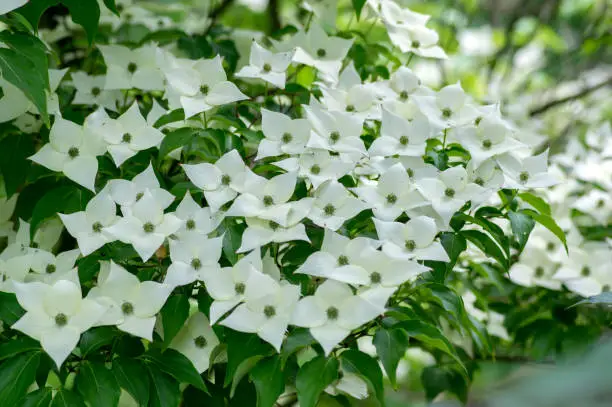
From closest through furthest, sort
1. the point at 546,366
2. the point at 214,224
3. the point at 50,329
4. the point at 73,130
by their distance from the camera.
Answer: the point at 50,329 < the point at 214,224 < the point at 73,130 < the point at 546,366

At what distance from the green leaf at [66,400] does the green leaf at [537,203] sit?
669 mm

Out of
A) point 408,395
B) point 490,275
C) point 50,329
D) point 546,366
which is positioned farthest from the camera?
point 408,395

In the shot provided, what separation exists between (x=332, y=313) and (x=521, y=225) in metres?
0.34

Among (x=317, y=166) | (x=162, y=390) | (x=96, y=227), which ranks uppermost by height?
(x=317, y=166)

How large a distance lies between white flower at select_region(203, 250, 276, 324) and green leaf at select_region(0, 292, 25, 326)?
0.23m

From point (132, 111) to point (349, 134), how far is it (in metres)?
0.31

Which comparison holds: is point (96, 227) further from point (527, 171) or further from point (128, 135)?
point (527, 171)

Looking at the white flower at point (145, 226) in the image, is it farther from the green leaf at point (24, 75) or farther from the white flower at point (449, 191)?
the white flower at point (449, 191)

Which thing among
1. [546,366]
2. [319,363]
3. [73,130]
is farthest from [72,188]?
[546,366]

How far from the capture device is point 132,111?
1106mm

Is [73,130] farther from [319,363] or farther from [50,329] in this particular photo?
[319,363]

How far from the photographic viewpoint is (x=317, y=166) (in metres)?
1.03

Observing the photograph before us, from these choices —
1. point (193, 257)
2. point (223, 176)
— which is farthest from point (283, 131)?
point (193, 257)

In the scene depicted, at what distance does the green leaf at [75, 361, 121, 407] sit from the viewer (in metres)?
0.86
